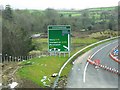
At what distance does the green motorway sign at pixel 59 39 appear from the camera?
131ft

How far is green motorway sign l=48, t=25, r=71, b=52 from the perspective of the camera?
39.8m

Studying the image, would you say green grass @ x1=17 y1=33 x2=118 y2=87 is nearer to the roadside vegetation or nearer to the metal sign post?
the roadside vegetation

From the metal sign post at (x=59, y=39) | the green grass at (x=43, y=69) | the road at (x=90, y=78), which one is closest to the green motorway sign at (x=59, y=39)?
the metal sign post at (x=59, y=39)

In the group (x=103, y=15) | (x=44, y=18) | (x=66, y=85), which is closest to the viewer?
(x=66, y=85)

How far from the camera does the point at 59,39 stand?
39.8 m

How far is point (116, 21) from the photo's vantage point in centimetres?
9394

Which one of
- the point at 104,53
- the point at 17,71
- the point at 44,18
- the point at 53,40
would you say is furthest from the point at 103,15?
the point at 17,71

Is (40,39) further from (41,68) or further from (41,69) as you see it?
(41,69)

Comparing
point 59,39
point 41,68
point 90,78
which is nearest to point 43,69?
point 41,68

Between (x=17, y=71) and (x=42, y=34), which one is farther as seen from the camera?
(x=42, y=34)

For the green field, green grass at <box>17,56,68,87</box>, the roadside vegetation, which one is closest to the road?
the roadside vegetation

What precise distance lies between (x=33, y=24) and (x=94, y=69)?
51144 mm

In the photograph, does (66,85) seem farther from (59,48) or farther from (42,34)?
(42,34)

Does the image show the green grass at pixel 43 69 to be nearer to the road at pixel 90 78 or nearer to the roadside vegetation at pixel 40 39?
the roadside vegetation at pixel 40 39
